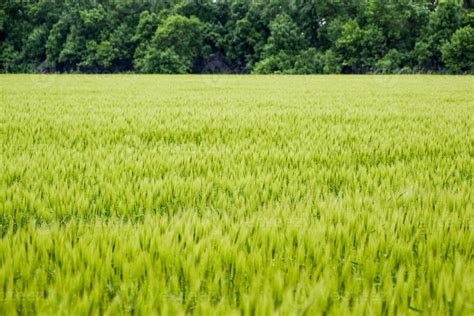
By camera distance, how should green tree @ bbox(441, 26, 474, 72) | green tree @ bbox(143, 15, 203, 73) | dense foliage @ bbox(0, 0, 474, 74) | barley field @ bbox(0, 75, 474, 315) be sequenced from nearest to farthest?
barley field @ bbox(0, 75, 474, 315) → green tree @ bbox(441, 26, 474, 72) → dense foliage @ bbox(0, 0, 474, 74) → green tree @ bbox(143, 15, 203, 73)

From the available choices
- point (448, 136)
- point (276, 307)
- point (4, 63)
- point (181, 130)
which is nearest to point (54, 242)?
point (276, 307)

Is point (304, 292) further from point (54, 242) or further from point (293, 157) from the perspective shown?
point (293, 157)

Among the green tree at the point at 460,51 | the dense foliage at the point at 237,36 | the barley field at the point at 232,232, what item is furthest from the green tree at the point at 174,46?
the barley field at the point at 232,232

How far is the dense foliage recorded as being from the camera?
5122 centimetres

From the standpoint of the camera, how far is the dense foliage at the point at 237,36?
51219 millimetres

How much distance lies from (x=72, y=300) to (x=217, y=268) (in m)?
0.43

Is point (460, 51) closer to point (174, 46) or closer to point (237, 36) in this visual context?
point (237, 36)

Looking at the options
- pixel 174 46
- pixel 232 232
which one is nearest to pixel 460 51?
pixel 174 46

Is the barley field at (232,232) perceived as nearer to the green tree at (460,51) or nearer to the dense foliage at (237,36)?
the dense foliage at (237,36)

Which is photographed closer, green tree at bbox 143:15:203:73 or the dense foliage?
the dense foliage

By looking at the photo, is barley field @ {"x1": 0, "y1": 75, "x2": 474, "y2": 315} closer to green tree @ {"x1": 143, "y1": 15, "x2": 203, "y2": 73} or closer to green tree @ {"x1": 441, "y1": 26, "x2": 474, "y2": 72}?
green tree @ {"x1": 441, "y1": 26, "x2": 474, "y2": 72}

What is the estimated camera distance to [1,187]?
2.27 meters

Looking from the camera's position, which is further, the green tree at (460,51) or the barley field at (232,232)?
the green tree at (460,51)

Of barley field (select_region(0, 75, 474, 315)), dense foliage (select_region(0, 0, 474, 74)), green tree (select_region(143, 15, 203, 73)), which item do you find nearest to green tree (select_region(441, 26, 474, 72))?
dense foliage (select_region(0, 0, 474, 74))
